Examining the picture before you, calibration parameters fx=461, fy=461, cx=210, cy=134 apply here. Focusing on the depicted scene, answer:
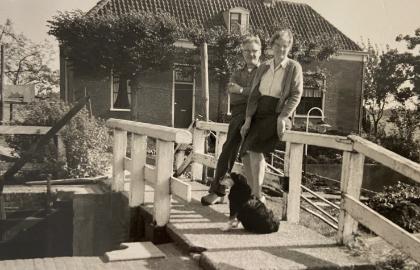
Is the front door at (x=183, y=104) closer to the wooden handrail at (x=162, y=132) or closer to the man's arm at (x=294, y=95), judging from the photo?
the wooden handrail at (x=162, y=132)

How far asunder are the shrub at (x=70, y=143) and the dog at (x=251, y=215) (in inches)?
212

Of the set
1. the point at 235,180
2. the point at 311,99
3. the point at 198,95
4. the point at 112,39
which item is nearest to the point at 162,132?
the point at 235,180

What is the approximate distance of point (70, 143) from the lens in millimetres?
8992

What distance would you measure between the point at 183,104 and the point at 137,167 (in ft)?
47.8

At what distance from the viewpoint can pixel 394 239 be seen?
117 inches

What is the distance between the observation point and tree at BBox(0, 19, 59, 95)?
16058 millimetres

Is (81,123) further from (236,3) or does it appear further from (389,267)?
(236,3)

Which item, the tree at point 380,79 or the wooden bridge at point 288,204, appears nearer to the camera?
the wooden bridge at point 288,204

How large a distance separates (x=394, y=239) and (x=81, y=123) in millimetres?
7524

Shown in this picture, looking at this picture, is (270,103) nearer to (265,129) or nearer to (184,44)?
(265,129)

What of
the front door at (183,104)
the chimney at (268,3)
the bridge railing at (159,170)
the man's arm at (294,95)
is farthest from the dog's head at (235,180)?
the chimney at (268,3)

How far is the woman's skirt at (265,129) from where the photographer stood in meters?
3.82

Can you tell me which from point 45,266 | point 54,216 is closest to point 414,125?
point 54,216

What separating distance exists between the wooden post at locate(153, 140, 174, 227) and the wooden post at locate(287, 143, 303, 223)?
1.06 m
